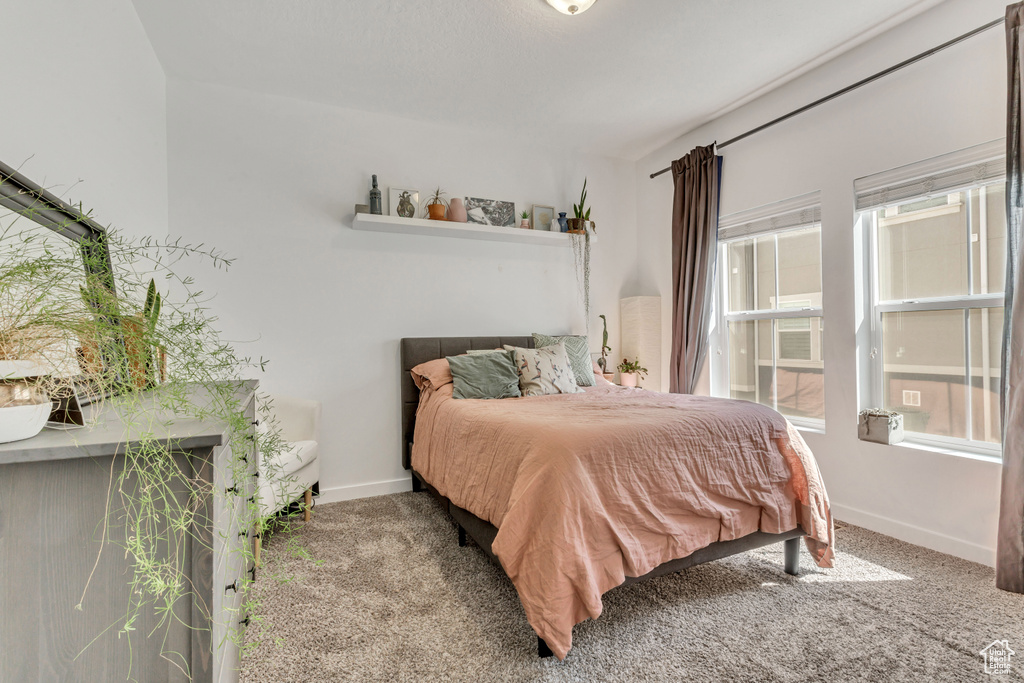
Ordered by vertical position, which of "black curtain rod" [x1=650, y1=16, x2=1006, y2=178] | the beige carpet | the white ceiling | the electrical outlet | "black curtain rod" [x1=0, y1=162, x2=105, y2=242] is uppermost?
the white ceiling

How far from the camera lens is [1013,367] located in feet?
6.68

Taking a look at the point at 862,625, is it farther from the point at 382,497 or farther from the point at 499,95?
the point at 499,95

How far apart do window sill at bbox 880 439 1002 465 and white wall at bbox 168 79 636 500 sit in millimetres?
2406

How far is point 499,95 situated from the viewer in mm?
3184

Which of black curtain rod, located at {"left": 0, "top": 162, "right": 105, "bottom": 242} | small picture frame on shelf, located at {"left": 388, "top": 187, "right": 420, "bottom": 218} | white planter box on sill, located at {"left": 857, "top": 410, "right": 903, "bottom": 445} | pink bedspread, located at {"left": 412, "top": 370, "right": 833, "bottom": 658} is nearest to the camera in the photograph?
black curtain rod, located at {"left": 0, "top": 162, "right": 105, "bottom": 242}

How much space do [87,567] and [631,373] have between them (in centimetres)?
361

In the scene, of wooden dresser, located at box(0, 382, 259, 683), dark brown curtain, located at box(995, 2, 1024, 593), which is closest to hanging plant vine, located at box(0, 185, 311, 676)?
wooden dresser, located at box(0, 382, 259, 683)

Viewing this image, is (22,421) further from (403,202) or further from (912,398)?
(912,398)

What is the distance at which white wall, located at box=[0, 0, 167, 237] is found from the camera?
50.6 inches

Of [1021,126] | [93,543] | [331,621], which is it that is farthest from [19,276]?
[1021,126]

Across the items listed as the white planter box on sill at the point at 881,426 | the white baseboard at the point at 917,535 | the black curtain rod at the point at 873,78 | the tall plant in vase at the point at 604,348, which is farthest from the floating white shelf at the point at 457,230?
the white baseboard at the point at 917,535

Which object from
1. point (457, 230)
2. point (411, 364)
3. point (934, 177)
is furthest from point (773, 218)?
point (411, 364)

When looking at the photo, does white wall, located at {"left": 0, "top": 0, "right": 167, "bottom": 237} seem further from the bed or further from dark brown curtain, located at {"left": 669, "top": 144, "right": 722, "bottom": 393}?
dark brown curtain, located at {"left": 669, "top": 144, "right": 722, "bottom": 393}

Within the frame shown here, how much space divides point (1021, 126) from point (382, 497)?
3.90 metres
